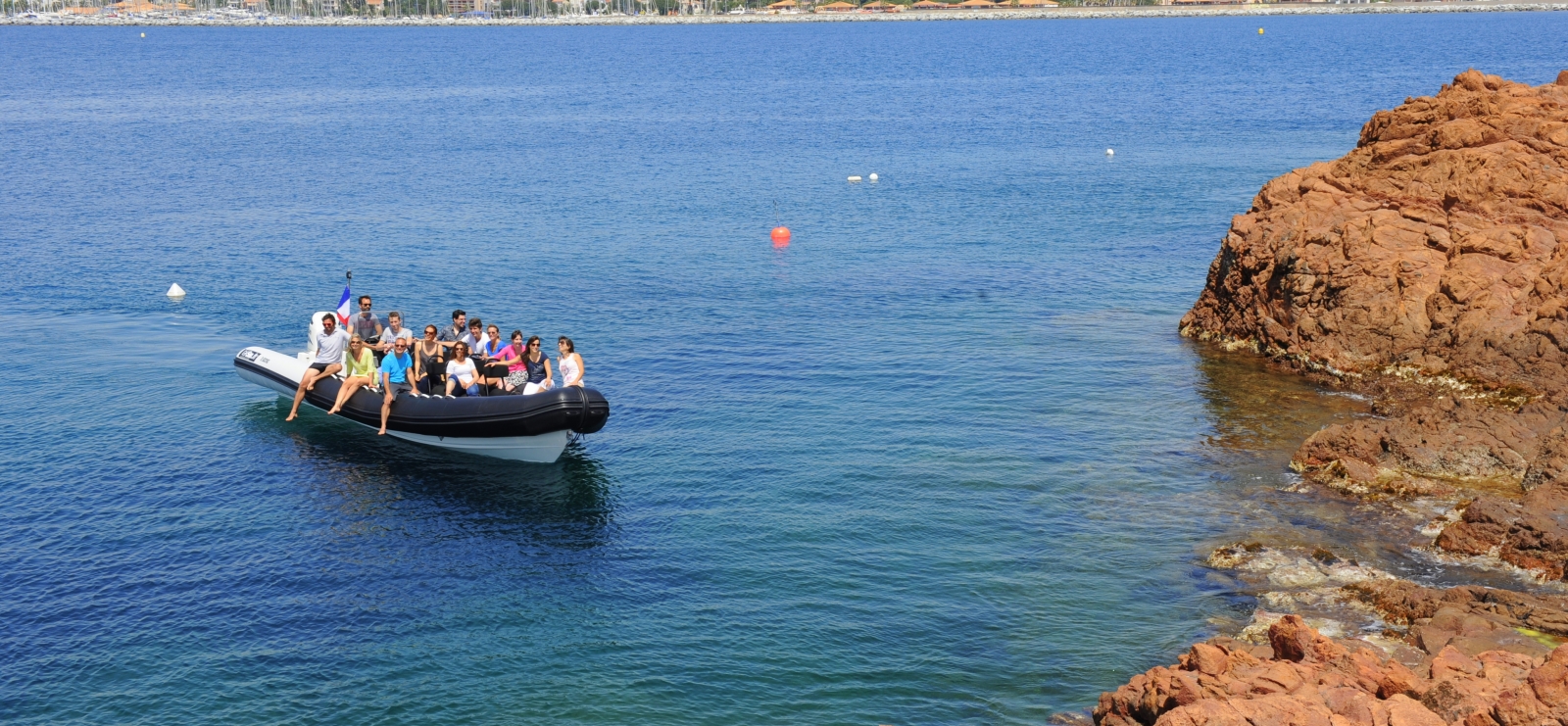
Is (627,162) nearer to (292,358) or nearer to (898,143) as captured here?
(898,143)

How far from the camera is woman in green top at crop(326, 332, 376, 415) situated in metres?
20.4

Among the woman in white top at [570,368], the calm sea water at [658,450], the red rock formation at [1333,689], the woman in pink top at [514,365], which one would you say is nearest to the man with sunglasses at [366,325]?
the calm sea water at [658,450]

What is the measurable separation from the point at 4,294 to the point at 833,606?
23.5 meters

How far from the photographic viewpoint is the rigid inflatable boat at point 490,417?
60.1 feet

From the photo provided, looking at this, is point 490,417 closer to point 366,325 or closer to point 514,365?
point 514,365

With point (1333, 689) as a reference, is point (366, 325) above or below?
above

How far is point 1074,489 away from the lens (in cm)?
1783

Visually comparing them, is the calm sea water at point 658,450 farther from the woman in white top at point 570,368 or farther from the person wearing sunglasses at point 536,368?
the woman in white top at point 570,368

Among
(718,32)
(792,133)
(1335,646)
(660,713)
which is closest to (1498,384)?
(1335,646)

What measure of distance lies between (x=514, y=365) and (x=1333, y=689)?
42.4 ft

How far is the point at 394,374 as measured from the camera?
790 inches

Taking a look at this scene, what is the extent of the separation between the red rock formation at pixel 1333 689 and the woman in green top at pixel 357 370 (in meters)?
13.3

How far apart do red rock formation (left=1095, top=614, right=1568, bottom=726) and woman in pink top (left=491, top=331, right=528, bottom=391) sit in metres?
10.8

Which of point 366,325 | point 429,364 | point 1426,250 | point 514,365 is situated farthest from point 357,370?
point 1426,250
